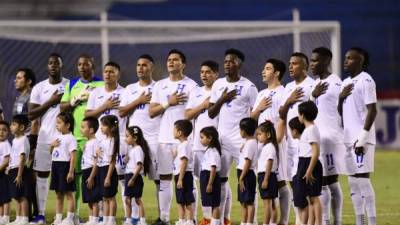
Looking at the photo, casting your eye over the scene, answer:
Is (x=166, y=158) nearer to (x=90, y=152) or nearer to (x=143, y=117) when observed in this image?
(x=143, y=117)

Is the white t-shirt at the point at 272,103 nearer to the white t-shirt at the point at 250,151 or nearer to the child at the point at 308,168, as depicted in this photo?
the white t-shirt at the point at 250,151

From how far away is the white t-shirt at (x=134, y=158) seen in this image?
14.2 m

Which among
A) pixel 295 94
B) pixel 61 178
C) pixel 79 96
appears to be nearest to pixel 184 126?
pixel 295 94

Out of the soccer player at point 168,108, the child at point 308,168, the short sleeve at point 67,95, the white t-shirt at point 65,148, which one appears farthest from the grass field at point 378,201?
the child at point 308,168

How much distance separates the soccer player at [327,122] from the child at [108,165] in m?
2.65

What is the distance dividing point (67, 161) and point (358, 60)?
3.95 meters

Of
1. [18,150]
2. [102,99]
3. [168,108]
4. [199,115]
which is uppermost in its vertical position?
[102,99]

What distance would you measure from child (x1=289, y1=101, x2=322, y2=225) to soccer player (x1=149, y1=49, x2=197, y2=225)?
2.09 meters

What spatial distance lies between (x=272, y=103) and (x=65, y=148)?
9.08 feet

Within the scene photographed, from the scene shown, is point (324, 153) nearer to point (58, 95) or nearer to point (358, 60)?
point (358, 60)

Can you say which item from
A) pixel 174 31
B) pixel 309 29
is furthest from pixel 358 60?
pixel 174 31

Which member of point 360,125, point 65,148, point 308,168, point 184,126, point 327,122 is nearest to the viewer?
point 308,168

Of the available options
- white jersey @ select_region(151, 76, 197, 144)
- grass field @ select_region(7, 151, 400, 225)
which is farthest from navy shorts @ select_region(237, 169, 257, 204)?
grass field @ select_region(7, 151, 400, 225)

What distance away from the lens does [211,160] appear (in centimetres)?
1352
